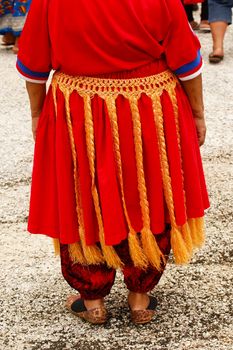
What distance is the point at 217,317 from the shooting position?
2.62 meters

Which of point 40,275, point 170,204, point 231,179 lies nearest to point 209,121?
point 231,179

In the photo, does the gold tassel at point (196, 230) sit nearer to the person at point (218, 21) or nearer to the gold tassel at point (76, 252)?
the gold tassel at point (76, 252)

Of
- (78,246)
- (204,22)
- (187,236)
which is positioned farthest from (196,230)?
(204,22)

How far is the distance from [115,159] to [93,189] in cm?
13

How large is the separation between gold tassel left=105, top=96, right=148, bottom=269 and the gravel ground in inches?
11.4

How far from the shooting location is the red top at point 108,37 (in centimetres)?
213

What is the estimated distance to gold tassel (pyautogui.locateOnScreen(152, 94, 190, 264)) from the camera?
2.29 metres

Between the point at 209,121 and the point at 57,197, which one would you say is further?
the point at 209,121

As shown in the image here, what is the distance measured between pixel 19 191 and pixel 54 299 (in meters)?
1.18

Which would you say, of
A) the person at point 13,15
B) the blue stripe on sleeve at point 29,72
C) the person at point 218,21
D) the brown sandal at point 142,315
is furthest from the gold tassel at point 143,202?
the person at point 13,15

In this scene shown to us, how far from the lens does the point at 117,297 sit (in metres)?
2.82

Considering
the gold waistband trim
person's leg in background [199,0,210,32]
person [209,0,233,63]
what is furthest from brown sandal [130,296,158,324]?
person's leg in background [199,0,210,32]

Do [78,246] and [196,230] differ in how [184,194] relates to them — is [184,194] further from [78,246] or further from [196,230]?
[78,246]

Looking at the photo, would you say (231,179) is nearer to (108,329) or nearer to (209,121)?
(209,121)
